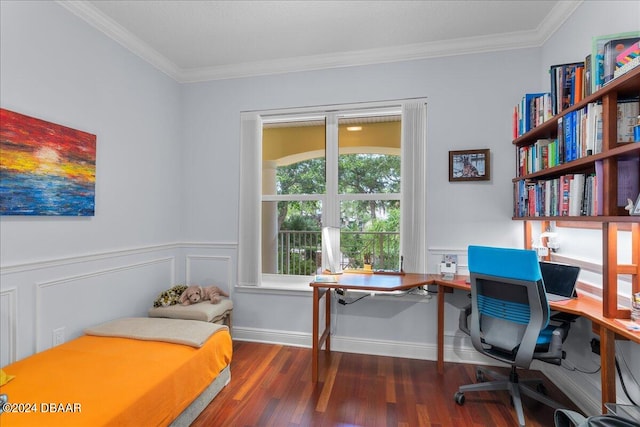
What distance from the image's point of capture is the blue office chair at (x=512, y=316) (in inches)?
69.1

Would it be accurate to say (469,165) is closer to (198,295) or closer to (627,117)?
(627,117)

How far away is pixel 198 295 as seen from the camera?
112 inches

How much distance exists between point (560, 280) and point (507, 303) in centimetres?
51

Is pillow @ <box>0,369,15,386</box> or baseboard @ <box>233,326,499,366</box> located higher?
pillow @ <box>0,369,15,386</box>

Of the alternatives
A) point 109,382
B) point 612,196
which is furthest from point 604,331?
point 109,382

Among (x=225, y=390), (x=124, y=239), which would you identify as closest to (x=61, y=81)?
(x=124, y=239)

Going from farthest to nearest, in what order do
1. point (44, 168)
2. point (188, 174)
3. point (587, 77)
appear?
point (188, 174), point (44, 168), point (587, 77)

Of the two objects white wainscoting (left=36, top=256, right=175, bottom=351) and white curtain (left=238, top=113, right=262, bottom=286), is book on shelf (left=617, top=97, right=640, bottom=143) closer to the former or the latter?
white curtain (left=238, top=113, right=262, bottom=286)

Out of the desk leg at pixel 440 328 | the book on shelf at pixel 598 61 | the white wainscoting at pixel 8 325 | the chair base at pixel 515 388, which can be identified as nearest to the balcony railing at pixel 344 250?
the desk leg at pixel 440 328

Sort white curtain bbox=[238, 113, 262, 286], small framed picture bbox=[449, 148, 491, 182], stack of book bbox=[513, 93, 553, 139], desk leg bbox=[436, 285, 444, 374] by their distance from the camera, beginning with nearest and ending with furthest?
1. stack of book bbox=[513, 93, 553, 139]
2. desk leg bbox=[436, 285, 444, 374]
3. small framed picture bbox=[449, 148, 491, 182]
4. white curtain bbox=[238, 113, 262, 286]

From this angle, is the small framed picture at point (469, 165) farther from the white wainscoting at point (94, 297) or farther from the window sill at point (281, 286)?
the white wainscoting at point (94, 297)

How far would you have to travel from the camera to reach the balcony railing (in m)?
3.01

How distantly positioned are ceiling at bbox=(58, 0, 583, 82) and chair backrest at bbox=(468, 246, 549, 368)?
6.18ft

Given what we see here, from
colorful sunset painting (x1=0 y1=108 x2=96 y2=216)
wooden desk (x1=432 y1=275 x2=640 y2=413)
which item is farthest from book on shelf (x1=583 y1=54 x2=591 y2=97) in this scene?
colorful sunset painting (x1=0 y1=108 x2=96 y2=216)
